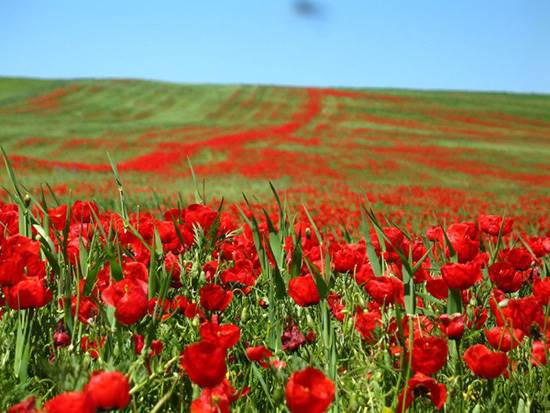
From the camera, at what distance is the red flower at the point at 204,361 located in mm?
1144

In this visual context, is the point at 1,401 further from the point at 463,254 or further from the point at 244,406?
the point at 463,254

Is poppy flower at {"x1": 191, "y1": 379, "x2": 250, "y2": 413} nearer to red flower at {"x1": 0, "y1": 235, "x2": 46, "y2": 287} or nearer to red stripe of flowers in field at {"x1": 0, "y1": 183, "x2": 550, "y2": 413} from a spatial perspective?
red stripe of flowers in field at {"x1": 0, "y1": 183, "x2": 550, "y2": 413}

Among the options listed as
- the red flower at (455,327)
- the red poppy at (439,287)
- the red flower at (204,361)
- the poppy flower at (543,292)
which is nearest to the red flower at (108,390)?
the red flower at (204,361)

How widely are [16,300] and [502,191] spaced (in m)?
18.5

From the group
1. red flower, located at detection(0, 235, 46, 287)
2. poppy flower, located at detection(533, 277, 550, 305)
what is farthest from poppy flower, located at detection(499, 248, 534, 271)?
red flower, located at detection(0, 235, 46, 287)

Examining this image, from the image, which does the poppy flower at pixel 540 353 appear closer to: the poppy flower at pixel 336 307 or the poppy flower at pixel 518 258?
the poppy flower at pixel 336 307

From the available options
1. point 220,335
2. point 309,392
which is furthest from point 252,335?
point 309,392

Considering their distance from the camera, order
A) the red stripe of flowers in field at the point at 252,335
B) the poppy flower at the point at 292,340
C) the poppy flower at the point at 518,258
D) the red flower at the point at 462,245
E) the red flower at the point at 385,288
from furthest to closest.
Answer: the poppy flower at the point at 518,258
the red flower at the point at 462,245
the red flower at the point at 385,288
the poppy flower at the point at 292,340
the red stripe of flowers in field at the point at 252,335

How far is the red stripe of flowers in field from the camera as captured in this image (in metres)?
1.31

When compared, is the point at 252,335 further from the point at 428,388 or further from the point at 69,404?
the point at 69,404

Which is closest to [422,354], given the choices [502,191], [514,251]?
[514,251]

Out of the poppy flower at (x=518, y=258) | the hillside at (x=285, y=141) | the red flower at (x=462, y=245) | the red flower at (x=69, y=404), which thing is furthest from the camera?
the hillside at (x=285, y=141)

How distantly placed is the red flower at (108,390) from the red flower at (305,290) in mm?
742

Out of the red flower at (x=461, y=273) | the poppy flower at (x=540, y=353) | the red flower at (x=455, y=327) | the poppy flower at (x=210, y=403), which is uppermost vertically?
the red flower at (x=461, y=273)
